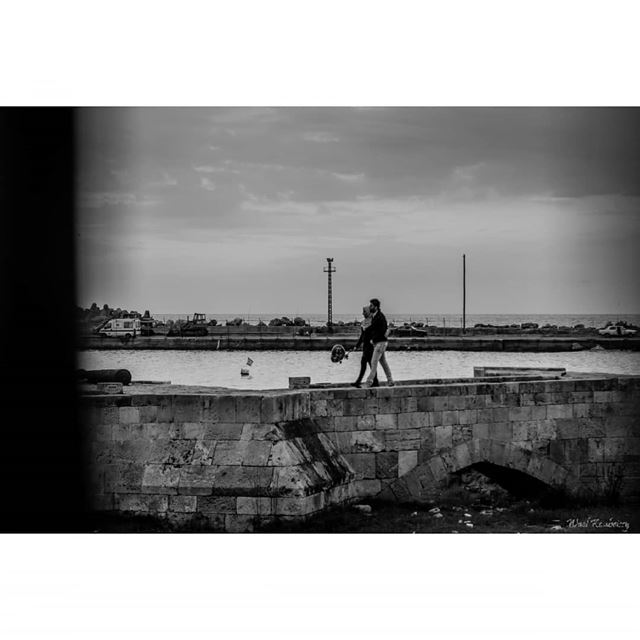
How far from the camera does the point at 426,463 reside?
15.9 metres

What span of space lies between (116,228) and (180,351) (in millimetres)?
47836

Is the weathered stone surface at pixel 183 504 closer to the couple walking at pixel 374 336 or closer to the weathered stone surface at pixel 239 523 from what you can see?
the weathered stone surface at pixel 239 523

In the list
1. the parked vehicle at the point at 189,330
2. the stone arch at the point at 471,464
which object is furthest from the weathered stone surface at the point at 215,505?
the parked vehicle at the point at 189,330

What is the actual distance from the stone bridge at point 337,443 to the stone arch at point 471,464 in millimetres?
20

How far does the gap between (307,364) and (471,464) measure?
133ft

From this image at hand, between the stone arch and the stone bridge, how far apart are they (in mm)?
20

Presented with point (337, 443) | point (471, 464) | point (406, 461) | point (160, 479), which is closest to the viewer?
point (160, 479)

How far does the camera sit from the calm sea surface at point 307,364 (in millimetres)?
49312

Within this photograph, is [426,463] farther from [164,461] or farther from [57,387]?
[57,387]

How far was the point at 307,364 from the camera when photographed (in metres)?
56.8

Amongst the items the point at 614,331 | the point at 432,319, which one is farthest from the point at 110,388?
the point at 432,319

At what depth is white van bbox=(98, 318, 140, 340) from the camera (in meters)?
40.8

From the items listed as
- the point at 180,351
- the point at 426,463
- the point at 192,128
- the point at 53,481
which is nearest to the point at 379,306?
the point at 426,463

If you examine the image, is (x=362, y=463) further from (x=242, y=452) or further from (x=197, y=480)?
(x=197, y=480)
